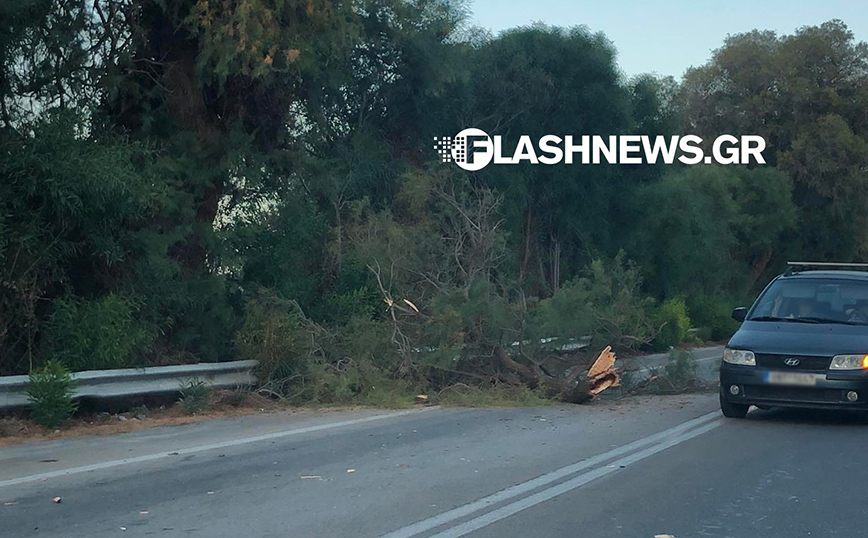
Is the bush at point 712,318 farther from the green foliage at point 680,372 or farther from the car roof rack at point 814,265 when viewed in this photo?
the car roof rack at point 814,265

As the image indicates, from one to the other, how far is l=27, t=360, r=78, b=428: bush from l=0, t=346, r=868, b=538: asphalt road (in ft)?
2.73

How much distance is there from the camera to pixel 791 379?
12266mm

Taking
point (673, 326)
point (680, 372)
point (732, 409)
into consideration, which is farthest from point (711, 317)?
point (732, 409)

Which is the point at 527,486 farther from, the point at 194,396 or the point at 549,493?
the point at 194,396

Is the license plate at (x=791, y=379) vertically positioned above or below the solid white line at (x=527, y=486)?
above

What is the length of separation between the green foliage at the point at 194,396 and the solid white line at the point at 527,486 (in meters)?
5.53

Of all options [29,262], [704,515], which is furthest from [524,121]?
[704,515]

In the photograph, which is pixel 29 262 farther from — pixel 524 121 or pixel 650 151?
pixel 650 151

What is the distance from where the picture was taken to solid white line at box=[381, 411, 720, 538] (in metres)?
7.42

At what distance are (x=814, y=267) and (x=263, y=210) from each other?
31.9 feet

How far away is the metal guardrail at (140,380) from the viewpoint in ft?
39.1

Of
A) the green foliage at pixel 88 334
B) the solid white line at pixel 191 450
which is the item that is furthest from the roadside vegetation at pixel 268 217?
the solid white line at pixel 191 450

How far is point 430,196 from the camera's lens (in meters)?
24.8

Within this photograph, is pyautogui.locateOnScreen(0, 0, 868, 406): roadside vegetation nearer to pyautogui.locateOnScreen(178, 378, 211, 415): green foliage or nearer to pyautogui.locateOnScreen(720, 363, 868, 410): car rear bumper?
pyautogui.locateOnScreen(178, 378, 211, 415): green foliage
